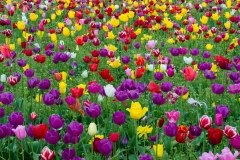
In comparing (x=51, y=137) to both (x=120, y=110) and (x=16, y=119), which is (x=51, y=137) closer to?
(x=16, y=119)

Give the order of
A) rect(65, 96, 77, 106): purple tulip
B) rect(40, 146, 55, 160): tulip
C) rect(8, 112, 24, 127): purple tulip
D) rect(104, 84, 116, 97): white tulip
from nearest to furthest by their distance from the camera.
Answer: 1. rect(40, 146, 55, 160): tulip
2. rect(8, 112, 24, 127): purple tulip
3. rect(65, 96, 77, 106): purple tulip
4. rect(104, 84, 116, 97): white tulip

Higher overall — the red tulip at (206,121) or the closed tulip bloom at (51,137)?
the red tulip at (206,121)

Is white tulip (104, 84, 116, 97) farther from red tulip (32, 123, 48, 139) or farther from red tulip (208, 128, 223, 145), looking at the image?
red tulip (208, 128, 223, 145)

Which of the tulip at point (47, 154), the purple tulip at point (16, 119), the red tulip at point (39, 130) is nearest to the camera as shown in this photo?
the tulip at point (47, 154)

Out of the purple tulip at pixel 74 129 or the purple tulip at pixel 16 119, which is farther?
the purple tulip at pixel 16 119

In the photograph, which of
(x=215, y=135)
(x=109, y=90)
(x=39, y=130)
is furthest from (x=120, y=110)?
(x=215, y=135)

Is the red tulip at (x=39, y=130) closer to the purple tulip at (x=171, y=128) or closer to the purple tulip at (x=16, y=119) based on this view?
the purple tulip at (x=16, y=119)

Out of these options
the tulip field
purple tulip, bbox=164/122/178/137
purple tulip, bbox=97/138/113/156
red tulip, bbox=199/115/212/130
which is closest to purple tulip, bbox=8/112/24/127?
the tulip field

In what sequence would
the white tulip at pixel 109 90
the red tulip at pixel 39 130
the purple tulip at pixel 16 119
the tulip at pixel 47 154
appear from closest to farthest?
1. the tulip at pixel 47 154
2. the red tulip at pixel 39 130
3. the purple tulip at pixel 16 119
4. the white tulip at pixel 109 90

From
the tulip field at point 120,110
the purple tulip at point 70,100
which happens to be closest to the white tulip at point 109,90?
the tulip field at point 120,110

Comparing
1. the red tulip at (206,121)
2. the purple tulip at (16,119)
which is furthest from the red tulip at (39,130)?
the red tulip at (206,121)

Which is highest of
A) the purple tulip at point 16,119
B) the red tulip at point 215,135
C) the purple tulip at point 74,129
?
the red tulip at point 215,135

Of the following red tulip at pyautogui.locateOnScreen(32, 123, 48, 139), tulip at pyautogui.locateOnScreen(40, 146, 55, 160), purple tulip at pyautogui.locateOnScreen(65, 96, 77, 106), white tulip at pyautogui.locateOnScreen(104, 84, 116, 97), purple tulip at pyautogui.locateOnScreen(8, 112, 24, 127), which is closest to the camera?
tulip at pyautogui.locateOnScreen(40, 146, 55, 160)

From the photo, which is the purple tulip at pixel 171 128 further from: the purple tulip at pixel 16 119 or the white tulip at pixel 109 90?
the white tulip at pixel 109 90
